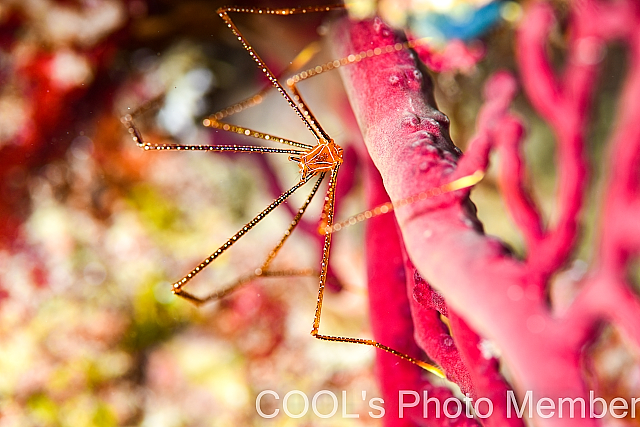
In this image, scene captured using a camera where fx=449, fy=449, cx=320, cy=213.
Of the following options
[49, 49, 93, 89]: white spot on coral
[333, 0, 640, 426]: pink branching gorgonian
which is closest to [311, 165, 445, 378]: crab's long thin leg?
[333, 0, 640, 426]: pink branching gorgonian

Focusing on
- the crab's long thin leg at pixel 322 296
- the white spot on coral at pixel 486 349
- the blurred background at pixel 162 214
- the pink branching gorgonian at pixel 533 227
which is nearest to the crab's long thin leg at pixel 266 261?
the crab's long thin leg at pixel 322 296

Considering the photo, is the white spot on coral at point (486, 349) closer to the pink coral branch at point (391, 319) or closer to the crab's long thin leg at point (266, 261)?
the pink coral branch at point (391, 319)

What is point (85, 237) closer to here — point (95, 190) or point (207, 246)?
point (95, 190)

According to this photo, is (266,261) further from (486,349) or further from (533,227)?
(533,227)

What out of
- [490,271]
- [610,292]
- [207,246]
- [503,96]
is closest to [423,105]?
[503,96]

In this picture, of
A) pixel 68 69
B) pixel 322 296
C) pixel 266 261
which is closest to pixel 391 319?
pixel 322 296

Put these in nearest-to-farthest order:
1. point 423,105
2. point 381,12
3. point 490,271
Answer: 1. point 490,271
2. point 423,105
3. point 381,12
